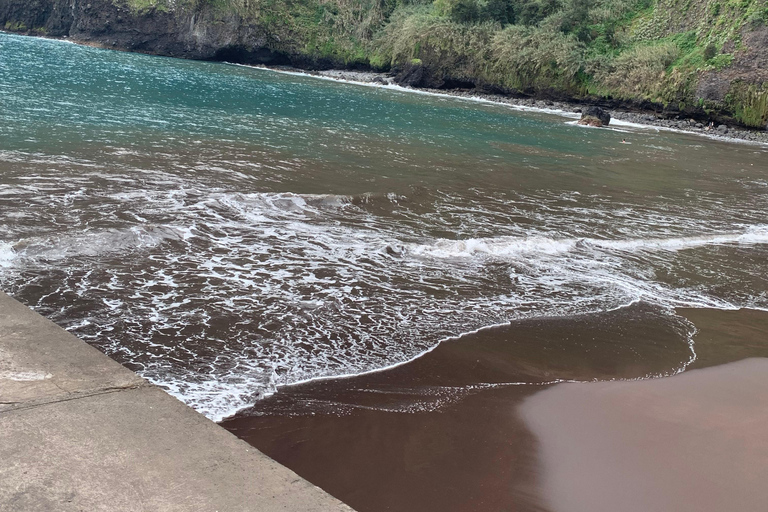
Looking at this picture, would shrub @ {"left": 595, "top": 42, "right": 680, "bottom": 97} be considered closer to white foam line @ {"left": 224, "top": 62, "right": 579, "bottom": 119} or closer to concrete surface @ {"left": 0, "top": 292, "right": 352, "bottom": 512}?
white foam line @ {"left": 224, "top": 62, "right": 579, "bottom": 119}

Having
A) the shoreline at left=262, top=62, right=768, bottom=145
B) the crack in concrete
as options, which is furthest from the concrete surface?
the shoreline at left=262, top=62, right=768, bottom=145

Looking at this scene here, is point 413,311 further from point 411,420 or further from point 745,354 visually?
point 745,354

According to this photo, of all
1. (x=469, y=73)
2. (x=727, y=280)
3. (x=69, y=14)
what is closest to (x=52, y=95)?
(x=727, y=280)

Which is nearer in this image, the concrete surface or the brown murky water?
the concrete surface

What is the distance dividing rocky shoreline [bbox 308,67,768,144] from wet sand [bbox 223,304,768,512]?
2840 centimetres

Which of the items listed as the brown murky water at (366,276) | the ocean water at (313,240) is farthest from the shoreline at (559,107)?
the brown murky water at (366,276)

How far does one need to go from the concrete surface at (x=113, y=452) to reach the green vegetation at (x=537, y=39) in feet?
118

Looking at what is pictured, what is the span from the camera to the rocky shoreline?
30359 millimetres

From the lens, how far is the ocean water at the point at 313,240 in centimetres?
466

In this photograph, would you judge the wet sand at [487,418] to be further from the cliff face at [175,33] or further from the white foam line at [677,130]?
the cliff face at [175,33]

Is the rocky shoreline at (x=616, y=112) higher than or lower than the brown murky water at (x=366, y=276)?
higher

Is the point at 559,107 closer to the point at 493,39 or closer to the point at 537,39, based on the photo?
the point at 537,39

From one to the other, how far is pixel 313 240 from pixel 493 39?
41.2m

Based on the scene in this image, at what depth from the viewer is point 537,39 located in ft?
140
